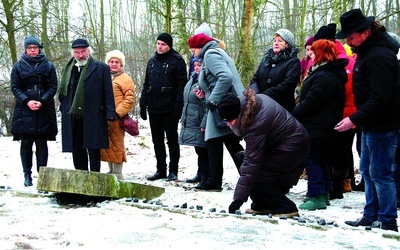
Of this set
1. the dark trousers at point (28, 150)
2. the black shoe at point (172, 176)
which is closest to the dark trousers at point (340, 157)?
the black shoe at point (172, 176)

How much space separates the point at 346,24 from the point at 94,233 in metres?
2.64

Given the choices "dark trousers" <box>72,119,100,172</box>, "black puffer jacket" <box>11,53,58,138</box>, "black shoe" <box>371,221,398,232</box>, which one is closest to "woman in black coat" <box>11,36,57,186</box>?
"black puffer jacket" <box>11,53,58,138</box>

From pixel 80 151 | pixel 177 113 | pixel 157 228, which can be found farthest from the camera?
pixel 177 113

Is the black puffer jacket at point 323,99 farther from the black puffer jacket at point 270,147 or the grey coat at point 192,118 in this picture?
the grey coat at point 192,118

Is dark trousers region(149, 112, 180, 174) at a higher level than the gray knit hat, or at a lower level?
lower

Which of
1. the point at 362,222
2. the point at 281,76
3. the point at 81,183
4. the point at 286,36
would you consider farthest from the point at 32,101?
the point at 362,222

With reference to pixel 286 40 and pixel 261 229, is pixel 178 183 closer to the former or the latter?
pixel 286 40

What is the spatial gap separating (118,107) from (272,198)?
3.30m

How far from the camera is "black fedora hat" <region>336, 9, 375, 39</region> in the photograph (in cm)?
A: 439

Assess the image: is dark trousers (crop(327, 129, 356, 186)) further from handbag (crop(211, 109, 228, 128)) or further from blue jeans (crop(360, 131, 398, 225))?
blue jeans (crop(360, 131, 398, 225))

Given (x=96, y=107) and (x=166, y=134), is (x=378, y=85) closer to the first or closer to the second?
(x=96, y=107)

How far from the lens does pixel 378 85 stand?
14.0 feet

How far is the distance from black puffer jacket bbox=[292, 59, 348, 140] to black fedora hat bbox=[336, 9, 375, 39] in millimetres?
988

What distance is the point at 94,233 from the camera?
3742mm
